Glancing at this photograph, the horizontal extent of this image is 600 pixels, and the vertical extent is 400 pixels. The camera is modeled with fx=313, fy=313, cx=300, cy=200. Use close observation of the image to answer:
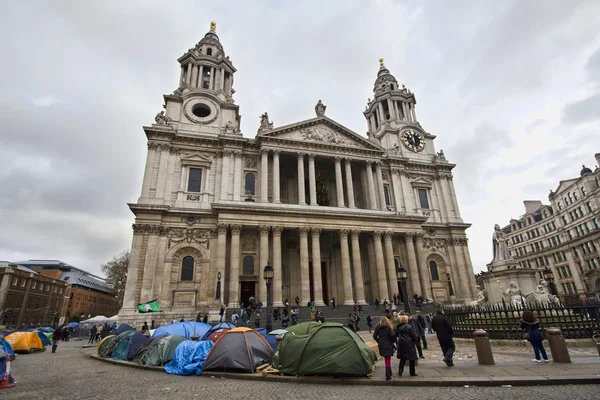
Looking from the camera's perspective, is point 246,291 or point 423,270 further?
point 423,270

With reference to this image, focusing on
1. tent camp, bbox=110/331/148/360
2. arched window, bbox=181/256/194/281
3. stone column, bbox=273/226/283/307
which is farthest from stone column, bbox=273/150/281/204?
tent camp, bbox=110/331/148/360

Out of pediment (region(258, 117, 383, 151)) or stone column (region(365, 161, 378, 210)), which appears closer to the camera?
pediment (region(258, 117, 383, 151))

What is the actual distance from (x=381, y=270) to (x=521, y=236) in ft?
169

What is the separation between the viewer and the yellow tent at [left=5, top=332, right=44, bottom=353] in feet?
59.5

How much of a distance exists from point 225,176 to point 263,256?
915 cm

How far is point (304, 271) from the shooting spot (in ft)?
88.3

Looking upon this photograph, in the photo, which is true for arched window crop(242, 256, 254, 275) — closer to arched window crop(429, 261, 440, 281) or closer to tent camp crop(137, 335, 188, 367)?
tent camp crop(137, 335, 188, 367)

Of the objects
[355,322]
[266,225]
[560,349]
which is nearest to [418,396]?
[560,349]

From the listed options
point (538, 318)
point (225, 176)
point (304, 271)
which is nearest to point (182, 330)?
point (304, 271)

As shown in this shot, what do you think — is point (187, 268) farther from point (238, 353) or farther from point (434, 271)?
point (434, 271)

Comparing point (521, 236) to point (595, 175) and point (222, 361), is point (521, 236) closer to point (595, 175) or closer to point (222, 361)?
point (595, 175)

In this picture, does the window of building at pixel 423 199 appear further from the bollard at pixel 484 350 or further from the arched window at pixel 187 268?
the bollard at pixel 484 350

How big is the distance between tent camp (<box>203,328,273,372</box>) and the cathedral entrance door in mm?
17578

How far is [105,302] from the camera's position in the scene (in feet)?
284
